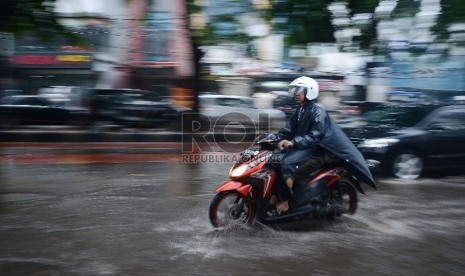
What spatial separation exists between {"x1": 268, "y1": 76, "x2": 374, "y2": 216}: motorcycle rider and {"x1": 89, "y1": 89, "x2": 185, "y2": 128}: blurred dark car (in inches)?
493

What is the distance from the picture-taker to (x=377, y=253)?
5.48m

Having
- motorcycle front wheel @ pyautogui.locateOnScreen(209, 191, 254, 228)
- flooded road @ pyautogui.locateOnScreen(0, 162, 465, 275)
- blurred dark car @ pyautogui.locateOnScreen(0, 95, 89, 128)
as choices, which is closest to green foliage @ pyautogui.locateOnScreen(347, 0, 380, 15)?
flooded road @ pyautogui.locateOnScreen(0, 162, 465, 275)

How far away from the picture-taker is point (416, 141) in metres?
9.84

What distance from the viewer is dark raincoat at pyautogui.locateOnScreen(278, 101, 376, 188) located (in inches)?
237

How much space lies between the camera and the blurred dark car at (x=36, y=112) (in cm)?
1798

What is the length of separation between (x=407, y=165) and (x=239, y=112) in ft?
38.7

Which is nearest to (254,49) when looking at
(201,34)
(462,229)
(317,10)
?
(201,34)

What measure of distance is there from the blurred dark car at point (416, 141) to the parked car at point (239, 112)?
9.18 meters

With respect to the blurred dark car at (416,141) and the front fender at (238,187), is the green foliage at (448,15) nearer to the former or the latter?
the blurred dark car at (416,141)

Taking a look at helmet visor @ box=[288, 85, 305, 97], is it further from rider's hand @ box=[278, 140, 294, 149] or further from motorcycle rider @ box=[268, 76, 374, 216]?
rider's hand @ box=[278, 140, 294, 149]

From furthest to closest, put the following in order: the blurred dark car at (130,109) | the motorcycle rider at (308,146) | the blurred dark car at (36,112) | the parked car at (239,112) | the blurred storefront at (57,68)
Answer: the blurred storefront at (57,68), the parked car at (239,112), the blurred dark car at (130,109), the blurred dark car at (36,112), the motorcycle rider at (308,146)

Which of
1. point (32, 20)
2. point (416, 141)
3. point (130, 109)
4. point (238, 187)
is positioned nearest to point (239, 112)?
point (130, 109)

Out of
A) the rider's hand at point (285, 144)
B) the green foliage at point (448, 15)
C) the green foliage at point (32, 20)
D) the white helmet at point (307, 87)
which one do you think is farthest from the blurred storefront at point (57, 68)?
the rider's hand at point (285, 144)

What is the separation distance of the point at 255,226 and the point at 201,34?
8576mm
